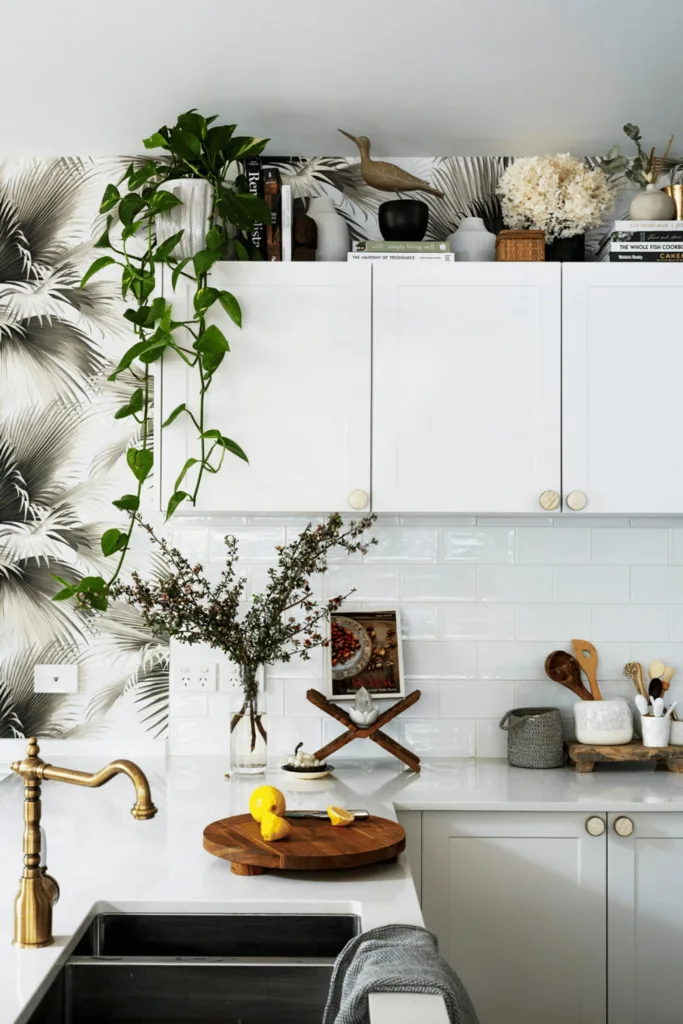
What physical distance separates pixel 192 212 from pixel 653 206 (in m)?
1.24

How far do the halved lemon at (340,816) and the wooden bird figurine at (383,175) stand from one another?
1.71m

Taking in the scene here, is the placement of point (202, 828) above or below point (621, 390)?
below

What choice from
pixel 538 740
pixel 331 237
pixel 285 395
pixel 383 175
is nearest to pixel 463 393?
pixel 285 395

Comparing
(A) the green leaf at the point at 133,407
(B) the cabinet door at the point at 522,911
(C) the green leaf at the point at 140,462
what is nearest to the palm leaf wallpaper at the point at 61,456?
(A) the green leaf at the point at 133,407

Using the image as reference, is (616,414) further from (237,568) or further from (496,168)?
(237,568)

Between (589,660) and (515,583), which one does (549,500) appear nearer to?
(515,583)

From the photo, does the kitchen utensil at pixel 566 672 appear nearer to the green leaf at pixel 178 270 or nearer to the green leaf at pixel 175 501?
the green leaf at pixel 175 501

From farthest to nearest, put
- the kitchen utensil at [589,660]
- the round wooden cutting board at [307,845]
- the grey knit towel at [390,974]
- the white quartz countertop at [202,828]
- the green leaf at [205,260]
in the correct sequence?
the kitchen utensil at [589,660] < the green leaf at [205,260] < the round wooden cutting board at [307,845] < the white quartz countertop at [202,828] < the grey knit towel at [390,974]

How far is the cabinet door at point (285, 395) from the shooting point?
2.62 metres

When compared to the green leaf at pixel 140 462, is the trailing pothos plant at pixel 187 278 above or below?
above

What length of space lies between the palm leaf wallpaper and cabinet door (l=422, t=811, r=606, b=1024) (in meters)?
0.98

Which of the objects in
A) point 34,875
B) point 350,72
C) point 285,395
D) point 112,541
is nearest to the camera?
point 34,875

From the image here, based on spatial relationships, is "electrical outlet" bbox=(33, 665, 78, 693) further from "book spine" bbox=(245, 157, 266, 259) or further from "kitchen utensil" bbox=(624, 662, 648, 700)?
"kitchen utensil" bbox=(624, 662, 648, 700)

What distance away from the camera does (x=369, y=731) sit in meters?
2.71
